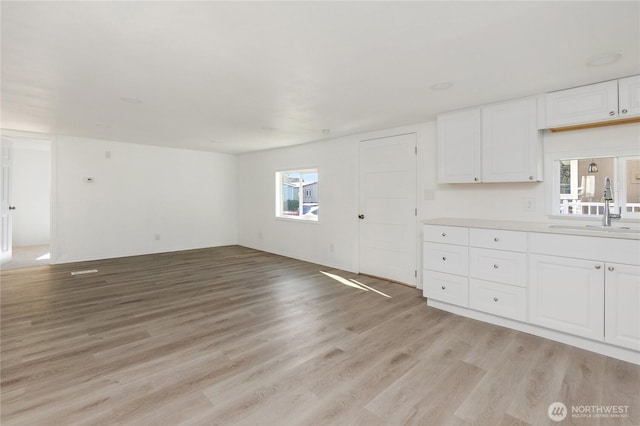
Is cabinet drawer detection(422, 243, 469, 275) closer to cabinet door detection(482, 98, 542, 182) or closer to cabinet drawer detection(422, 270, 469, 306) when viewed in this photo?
cabinet drawer detection(422, 270, 469, 306)

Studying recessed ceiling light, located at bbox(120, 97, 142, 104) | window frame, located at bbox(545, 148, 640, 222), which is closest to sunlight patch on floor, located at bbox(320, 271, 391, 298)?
window frame, located at bbox(545, 148, 640, 222)

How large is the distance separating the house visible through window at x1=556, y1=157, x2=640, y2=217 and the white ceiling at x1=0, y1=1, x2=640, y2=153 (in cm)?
79

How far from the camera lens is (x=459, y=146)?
144 inches

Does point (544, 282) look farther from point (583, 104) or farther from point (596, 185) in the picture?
point (583, 104)

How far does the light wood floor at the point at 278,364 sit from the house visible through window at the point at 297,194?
8.33ft

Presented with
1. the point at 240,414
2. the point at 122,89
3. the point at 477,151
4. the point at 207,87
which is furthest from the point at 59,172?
the point at 477,151

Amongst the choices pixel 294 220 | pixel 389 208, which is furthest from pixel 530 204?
pixel 294 220

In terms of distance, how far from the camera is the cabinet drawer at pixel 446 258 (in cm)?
331

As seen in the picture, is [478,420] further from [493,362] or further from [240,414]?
[240,414]

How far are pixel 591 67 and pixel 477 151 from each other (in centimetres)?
119

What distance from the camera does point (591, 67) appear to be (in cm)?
249

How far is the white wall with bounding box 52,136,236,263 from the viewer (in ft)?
18.9

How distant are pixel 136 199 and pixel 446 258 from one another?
19.9ft

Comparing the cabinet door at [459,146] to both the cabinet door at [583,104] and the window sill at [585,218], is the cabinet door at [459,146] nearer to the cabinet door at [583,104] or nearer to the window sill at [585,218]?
the cabinet door at [583,104]
